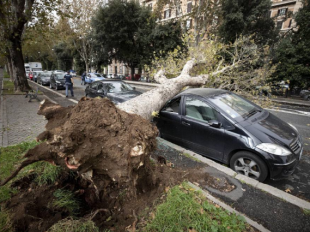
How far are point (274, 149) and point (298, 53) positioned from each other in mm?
16918

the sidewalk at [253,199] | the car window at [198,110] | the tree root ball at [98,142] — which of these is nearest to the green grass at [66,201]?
the tree root ball at [98,142]

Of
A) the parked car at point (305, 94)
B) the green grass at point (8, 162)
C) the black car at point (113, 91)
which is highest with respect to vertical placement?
the black car at point (113, 91)

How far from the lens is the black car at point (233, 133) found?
2963 millimetres

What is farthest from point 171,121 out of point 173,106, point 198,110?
point 198,110

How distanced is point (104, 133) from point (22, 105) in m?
9.72

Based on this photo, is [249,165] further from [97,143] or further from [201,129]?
[97,143]

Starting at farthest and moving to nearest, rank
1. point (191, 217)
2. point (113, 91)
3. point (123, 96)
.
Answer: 1. point (113, 91)
2. point (123, 96)
3. point (191, 217)

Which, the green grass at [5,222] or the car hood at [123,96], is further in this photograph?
the car hood at [123,96]

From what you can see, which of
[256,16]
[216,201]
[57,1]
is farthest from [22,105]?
[256,16]

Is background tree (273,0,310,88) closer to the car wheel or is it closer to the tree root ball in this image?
the car wheel

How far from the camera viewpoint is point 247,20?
16.1 metres

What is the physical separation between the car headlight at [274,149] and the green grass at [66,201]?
3073 mm

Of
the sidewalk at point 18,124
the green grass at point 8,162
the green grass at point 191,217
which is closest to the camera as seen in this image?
the green grass at point 191,217

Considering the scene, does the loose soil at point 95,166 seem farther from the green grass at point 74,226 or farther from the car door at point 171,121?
the car door at point 171,121
